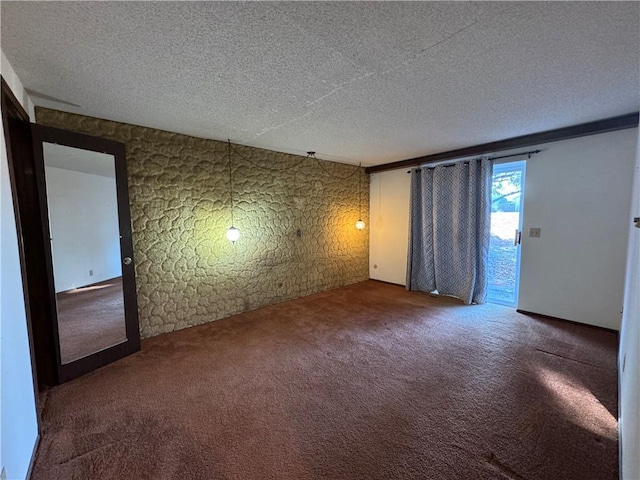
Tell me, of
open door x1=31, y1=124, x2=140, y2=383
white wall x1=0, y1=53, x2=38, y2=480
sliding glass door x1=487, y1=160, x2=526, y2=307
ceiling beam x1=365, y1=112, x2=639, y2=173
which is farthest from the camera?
sliding glass door x1=487, y1=160, x2=526, y2=307

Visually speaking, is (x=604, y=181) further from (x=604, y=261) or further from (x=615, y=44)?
(x=615, y=44)

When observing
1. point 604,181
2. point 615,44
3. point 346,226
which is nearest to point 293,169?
point 346,226

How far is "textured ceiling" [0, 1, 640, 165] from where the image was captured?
1.28 metres

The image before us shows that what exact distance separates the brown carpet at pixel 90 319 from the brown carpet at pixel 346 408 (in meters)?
0.27

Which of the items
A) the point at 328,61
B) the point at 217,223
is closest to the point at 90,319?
the point at 217,223

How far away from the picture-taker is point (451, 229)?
13.7 ft

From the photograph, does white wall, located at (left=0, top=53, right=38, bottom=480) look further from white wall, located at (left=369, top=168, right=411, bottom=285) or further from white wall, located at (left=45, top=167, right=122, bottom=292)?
white wall, located at (left=369, top=168, right=411, bottom=285)

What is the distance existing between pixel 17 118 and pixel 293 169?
284cm

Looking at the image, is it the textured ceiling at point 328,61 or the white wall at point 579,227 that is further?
the white wall at point 579,227

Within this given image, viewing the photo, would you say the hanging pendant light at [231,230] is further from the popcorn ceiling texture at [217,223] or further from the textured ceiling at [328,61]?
the textured ceiling at [328,61]

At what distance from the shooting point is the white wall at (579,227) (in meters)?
2.85

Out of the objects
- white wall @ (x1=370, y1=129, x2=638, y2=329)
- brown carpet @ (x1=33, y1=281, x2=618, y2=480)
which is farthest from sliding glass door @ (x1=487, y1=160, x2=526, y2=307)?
brown carpet @ (x1=33, y1=281, x2=618, y2=480)

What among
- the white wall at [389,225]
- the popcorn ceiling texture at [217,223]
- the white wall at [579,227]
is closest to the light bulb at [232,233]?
the popcorn ceiling texture at [217,223]

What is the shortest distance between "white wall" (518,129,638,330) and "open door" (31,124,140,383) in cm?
465
